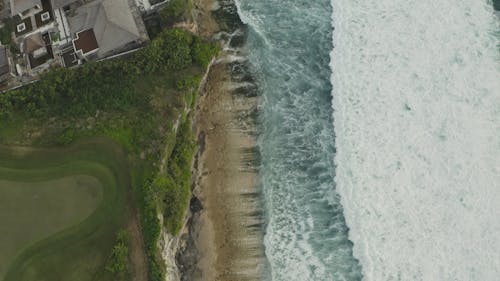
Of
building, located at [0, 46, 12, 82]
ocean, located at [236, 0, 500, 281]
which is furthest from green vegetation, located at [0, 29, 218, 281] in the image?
ocean, located at [236, 0, 500, 281]

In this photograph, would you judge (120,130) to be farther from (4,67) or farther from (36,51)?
(4,67)

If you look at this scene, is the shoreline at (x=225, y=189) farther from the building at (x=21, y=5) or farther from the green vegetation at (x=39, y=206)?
the building at (x=21, y=5)

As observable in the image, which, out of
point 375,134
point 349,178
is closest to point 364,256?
point 349,178

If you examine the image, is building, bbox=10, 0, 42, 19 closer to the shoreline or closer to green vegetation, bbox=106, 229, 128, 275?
the shoreline

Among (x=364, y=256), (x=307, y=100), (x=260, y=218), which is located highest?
(x=307, y=100)

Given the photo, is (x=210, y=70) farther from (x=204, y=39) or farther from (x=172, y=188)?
(x=172, y=188)

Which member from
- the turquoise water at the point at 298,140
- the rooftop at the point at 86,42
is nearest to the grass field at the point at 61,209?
the rooftop at the point at 86,42
